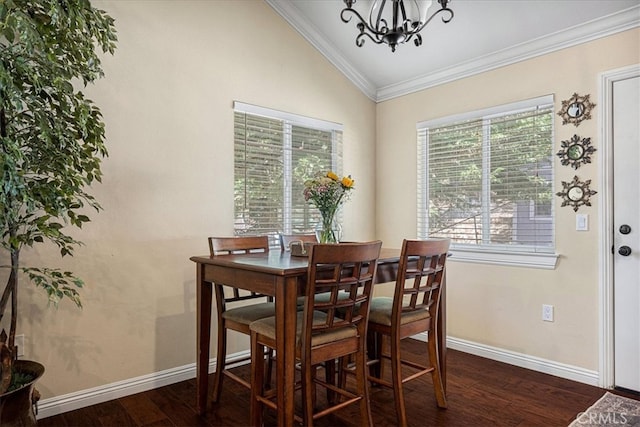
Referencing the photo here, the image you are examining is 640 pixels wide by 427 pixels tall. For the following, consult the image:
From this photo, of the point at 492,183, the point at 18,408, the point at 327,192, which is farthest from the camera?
the point at 492,183

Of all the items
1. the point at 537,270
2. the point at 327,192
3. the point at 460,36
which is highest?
the point at 460,36

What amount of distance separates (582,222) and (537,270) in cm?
47

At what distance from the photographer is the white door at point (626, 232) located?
103 inches

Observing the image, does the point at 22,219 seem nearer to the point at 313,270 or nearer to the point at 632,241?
the point at 313,270

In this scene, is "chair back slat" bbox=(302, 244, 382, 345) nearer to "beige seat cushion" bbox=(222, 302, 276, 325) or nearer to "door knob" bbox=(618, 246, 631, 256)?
"beige seat cushion" bbox=(222, 302, 276, 325)

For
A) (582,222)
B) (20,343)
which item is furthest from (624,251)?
(20,343)

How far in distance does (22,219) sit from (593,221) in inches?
133

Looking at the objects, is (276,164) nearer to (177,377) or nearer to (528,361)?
(177,377)

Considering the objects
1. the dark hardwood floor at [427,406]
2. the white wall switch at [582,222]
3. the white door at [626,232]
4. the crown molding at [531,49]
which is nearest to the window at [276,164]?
the crown molding at [531,49]

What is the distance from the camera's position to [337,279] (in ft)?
6.01

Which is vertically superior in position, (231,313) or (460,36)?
(460,36)

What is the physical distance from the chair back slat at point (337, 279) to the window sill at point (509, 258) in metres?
1.69

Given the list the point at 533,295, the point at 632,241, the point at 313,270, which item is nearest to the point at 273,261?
the point at 313,270

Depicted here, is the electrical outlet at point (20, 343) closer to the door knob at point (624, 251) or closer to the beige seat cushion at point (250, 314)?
the beige seat cushion at point (250, 314)
